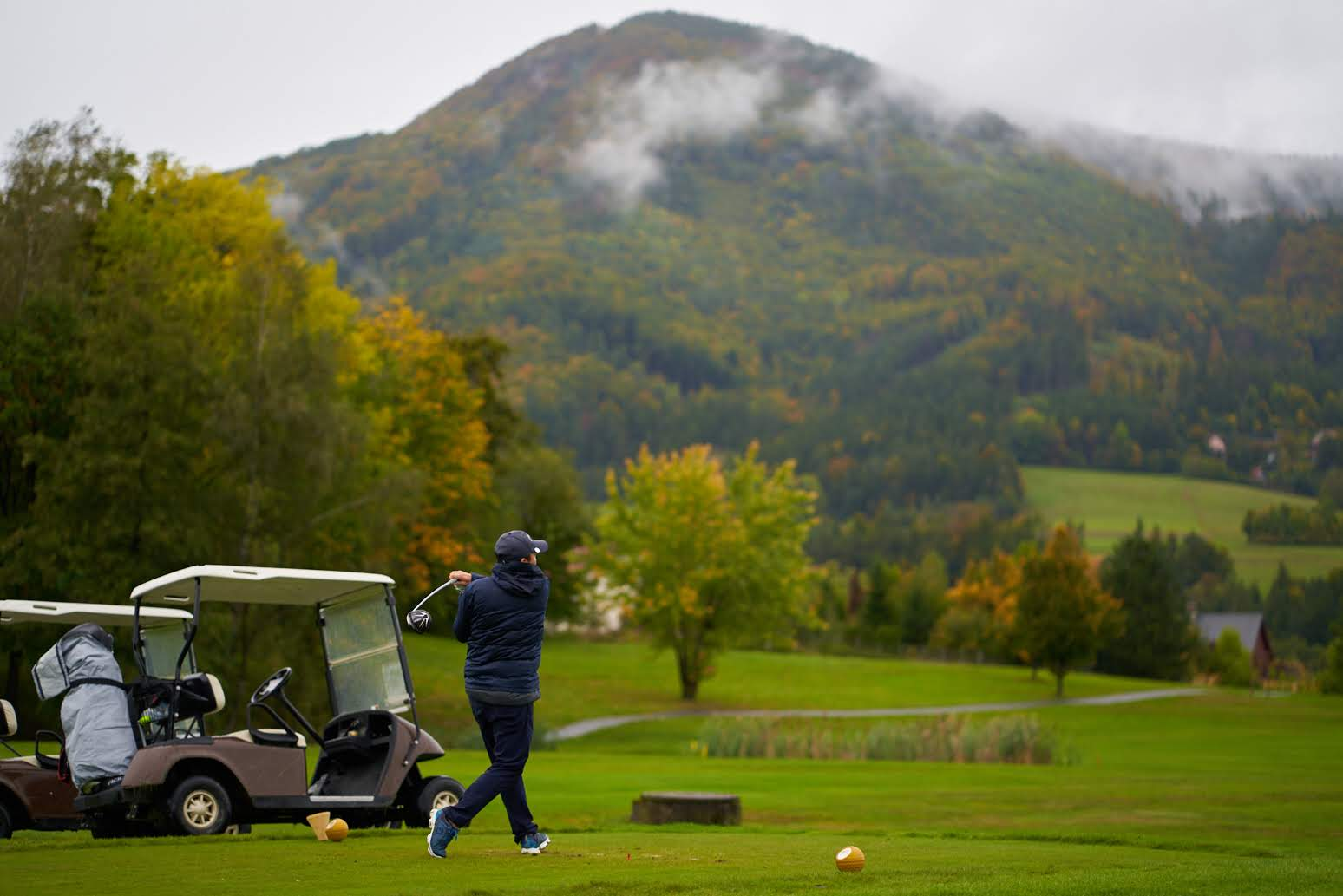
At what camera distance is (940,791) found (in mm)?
26875

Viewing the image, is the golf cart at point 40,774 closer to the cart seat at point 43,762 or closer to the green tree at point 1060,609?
the cart seat at point 43,762

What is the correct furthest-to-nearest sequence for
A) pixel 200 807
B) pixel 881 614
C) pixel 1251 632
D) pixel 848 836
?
pixel 1251 632 < pixel 881 614 < pixel 848 836 < pixel 200 807

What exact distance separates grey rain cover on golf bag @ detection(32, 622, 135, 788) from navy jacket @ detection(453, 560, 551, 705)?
4464mm

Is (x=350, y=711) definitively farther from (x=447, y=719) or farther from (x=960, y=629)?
(x=960, y=629)

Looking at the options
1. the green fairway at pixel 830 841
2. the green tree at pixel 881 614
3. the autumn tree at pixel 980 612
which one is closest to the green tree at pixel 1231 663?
the autumn tree at pixel 980 612

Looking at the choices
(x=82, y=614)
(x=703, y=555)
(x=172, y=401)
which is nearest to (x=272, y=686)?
(x=82, y=614)

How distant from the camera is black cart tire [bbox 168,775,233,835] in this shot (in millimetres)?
13367

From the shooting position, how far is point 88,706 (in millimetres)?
13953

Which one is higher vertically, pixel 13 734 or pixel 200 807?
pixel 13 734

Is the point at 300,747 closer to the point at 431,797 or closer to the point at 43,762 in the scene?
the point at 431,797

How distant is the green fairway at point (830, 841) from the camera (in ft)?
33.4

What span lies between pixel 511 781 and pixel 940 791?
55.7ft

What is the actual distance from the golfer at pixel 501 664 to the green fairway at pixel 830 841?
1.41ft

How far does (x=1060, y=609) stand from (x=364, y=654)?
214 ft
